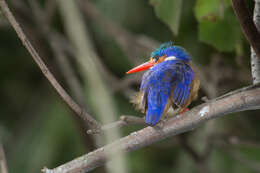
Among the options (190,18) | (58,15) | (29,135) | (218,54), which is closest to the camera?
(218,54)

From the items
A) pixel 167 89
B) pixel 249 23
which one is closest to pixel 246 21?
pixel 249 23

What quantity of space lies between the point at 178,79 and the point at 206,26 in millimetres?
452

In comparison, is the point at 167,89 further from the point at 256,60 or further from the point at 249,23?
the point at 249,23

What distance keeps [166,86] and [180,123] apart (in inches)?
16.6

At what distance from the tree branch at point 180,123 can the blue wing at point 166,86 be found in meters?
0.24

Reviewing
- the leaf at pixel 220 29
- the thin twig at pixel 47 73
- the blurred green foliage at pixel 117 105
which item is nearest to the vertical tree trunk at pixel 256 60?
the leaf at pixel 220 29

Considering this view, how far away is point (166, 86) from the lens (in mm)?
1910

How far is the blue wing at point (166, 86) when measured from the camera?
1.84 metres

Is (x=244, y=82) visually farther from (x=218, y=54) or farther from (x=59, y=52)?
(x=59, y=52)

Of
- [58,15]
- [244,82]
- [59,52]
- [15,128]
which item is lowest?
[244,82]

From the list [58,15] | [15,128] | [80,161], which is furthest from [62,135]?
[80,161]

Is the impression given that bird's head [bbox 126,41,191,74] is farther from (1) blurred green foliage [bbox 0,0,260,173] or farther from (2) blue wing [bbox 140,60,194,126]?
(1) blurred green foliage [bbox 0,0,260,173]

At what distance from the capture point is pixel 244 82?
3.56m

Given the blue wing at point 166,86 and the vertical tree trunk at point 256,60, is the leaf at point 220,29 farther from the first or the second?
the vertical tree trunk at point 256,60
